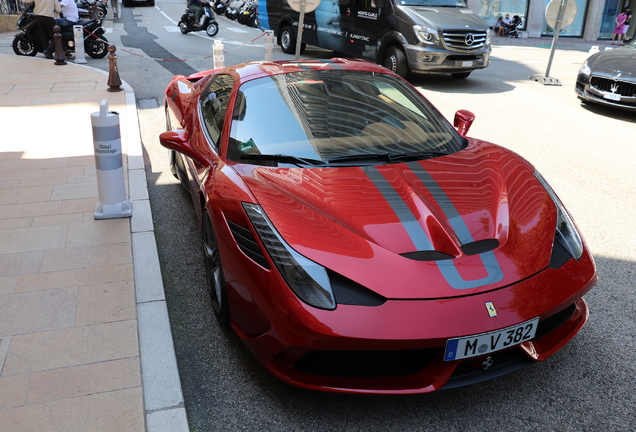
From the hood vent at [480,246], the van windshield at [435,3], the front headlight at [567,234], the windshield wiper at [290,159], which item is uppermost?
the van windshield at [435,3]

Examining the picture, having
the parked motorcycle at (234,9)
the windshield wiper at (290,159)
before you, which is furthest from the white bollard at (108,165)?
the parked motorcycle at (234,9)

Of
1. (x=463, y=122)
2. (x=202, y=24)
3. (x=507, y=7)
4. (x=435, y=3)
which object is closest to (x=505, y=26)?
(x=507, y=7)

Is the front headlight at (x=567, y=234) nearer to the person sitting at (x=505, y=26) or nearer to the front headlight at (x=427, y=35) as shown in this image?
Result: the front headlight at (x=427, y=35)

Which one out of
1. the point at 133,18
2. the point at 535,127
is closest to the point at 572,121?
the point at 535,127

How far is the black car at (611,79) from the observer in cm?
914

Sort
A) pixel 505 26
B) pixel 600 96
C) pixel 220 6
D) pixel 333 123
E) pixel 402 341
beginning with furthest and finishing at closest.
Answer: pixel 220 6
pixel 505 26
pixel 600 96
pixel 333 123
pixel 402 341

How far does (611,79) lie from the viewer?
938 centimetres

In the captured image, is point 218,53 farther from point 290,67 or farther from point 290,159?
point 290,159

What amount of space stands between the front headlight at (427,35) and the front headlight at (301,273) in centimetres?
919

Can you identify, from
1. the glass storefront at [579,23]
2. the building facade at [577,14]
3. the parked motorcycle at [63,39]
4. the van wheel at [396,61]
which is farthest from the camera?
the glass storefront at [579,23]

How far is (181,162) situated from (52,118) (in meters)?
4.34

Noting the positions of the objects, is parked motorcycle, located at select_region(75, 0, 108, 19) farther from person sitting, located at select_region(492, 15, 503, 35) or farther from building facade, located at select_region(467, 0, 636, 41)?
person sitting, located at select_region(492, 15, 503, 35)

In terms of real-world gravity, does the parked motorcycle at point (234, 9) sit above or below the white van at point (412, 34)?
below

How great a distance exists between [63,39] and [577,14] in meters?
24.5
